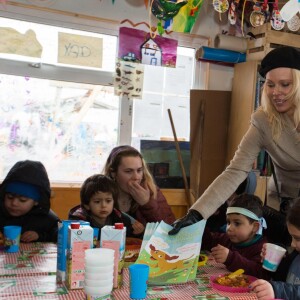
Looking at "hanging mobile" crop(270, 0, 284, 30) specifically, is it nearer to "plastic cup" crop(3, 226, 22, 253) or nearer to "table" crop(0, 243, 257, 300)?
"table" crop(0, 243, 257, 300)

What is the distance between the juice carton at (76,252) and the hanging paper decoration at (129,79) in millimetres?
2140

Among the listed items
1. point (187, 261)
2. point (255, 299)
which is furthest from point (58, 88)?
point (255, 299)

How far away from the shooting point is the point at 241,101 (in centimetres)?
329

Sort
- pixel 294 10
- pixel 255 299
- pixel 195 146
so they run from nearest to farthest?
pixel 255 299
pixel 294 10
pixel 195 146

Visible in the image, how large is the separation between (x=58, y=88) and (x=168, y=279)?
7.19 feet

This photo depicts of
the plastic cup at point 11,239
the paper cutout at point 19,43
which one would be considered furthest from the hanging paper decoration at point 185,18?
the plastic cup at point 11,239

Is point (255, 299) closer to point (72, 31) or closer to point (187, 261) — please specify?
point (187, 261)

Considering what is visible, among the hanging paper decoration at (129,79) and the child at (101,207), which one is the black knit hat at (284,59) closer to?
the child at (101,207)

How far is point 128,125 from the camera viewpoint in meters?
3.34

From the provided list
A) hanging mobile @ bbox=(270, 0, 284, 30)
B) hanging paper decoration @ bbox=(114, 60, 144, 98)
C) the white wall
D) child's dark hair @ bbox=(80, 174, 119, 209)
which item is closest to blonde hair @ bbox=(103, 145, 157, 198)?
child's dark hair @ bbox=(80, 174, 119, 209)

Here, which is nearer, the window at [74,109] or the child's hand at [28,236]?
the child's hand at [28,236]

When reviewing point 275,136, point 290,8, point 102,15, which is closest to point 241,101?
point 290,8

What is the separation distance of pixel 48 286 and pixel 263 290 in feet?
2.19

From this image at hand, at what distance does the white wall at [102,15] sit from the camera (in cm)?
298
